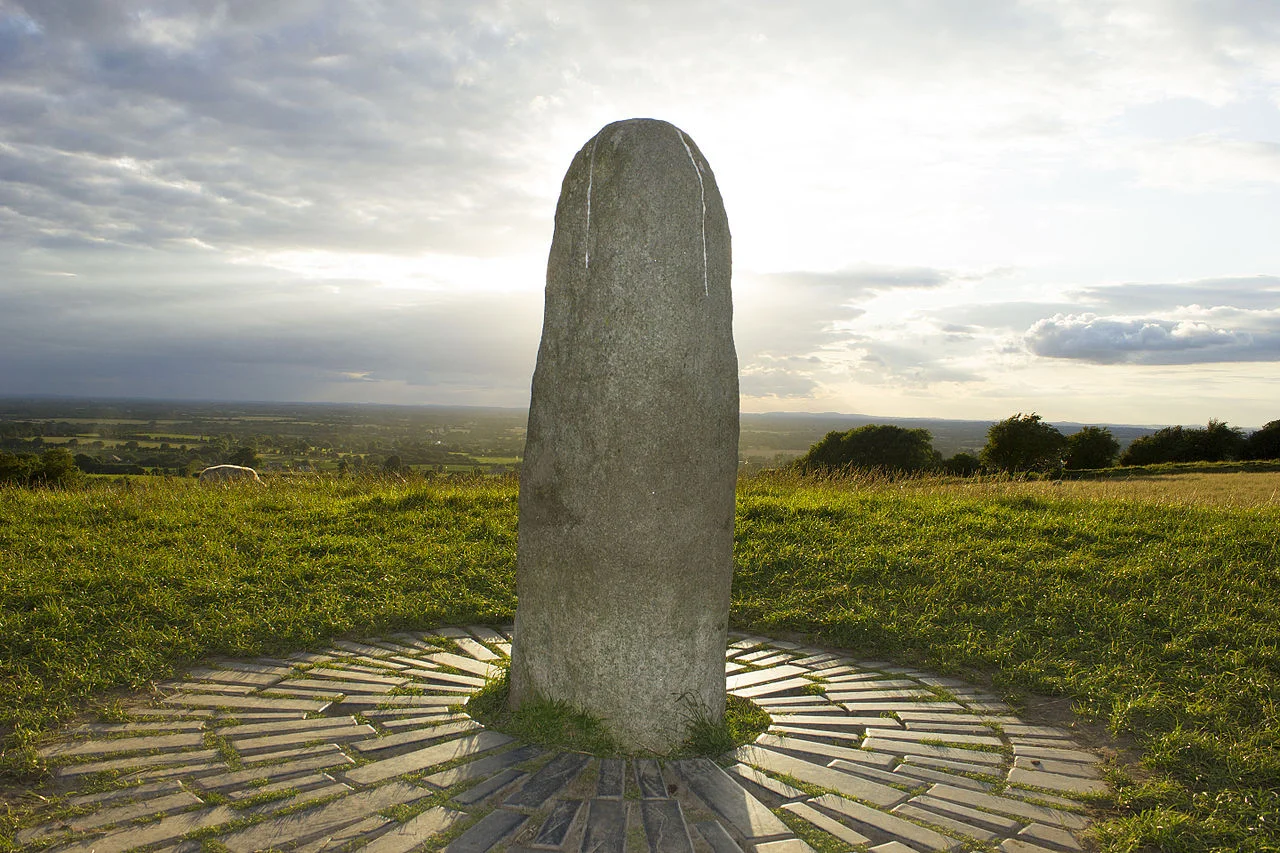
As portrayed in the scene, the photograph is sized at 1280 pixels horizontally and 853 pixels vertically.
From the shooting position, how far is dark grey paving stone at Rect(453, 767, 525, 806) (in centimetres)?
326

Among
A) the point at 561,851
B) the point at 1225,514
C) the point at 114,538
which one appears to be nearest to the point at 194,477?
the point at 114,538

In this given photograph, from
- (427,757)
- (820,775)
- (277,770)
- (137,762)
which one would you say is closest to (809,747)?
(820,775)

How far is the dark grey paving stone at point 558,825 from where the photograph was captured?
297 cm

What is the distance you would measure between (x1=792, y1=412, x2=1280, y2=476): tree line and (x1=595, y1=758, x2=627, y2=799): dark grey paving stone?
24.5 m

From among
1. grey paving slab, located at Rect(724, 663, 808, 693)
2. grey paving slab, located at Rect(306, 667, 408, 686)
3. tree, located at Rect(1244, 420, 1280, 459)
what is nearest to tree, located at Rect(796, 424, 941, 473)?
tree, located at Rect(1244, 420, 1280, 459)

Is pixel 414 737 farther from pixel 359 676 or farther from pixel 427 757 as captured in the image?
pixel 359 676

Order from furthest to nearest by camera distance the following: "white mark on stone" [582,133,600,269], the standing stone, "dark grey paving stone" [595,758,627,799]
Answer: "white mark on stone" [582,133,600,269], the standing stone, "dark grey paving stone" [595,758,627,799]

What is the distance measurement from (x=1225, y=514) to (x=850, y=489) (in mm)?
4270

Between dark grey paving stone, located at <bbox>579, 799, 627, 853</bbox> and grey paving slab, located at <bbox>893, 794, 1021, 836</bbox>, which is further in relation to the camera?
grey paving slab, located at <bbox>893, 794, 1021, 836</bbox>

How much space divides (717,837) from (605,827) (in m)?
0.42

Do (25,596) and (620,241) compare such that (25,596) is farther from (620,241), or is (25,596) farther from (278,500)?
(620,241)

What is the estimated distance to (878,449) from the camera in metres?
29.4

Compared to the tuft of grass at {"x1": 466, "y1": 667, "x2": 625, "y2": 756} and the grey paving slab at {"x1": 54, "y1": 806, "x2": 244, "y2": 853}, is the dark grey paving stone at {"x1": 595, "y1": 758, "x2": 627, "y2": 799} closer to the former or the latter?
the tuft of grass at {"x1": 466, "y1": 667, "x2": 625, "y2": 756}

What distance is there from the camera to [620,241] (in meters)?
3.85
